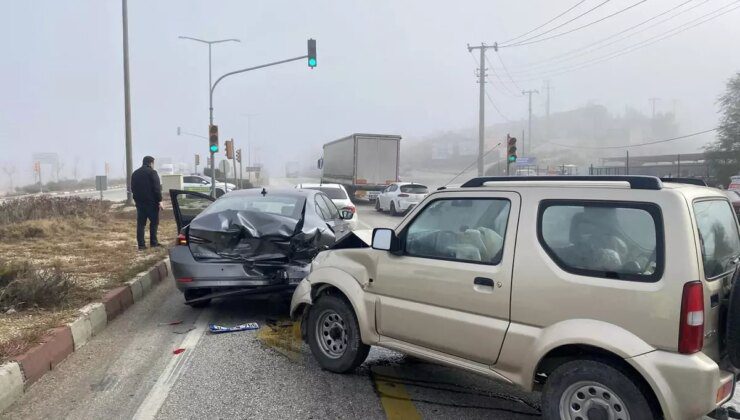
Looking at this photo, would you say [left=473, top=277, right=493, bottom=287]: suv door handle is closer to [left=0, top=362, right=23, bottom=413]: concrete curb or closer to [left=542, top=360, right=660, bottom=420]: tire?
[left=542, top=360, right=660, bottom=420]: tire

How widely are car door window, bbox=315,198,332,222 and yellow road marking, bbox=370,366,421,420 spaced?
333 centimetres

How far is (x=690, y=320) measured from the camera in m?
2.87

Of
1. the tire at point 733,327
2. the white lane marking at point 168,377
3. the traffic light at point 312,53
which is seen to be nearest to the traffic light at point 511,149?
the traffic light at point 312,53

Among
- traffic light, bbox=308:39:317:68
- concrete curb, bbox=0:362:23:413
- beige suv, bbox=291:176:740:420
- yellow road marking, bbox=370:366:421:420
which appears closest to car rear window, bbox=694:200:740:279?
beige suv, bbox=291:176:740:420

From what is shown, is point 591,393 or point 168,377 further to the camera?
point 168,377

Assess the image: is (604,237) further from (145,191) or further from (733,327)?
(145,191)

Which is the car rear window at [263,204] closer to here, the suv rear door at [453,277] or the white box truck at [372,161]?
the suv rear door at [453,277]

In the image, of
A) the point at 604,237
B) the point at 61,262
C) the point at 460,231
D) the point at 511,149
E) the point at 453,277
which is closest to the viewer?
the point at 604,237

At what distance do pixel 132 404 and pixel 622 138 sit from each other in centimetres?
17953

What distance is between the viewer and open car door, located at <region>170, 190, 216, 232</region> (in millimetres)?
8031

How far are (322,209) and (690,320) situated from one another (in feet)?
18.8

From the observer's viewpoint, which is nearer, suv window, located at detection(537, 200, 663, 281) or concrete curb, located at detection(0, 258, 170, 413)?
suv window, located at detection(537, 200, 663, 281)

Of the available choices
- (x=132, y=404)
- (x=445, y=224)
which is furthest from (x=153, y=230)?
(x=445, y=224)

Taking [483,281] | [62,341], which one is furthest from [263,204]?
[483,281]
